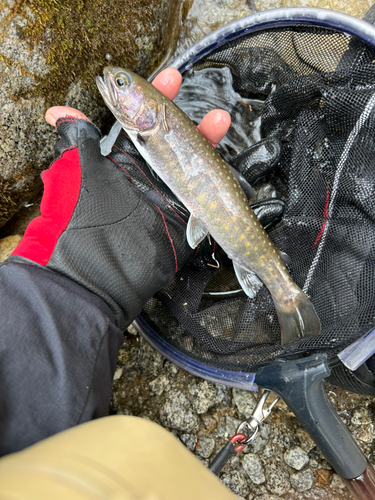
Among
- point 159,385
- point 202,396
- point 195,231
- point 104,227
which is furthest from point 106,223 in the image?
point 202,396

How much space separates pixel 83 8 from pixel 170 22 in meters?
0.78

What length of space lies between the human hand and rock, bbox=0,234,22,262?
35.0 inches

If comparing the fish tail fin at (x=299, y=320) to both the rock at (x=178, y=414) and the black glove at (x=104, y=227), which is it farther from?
the rock at (x=178, y=414)

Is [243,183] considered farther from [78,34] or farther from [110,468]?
[110,468]

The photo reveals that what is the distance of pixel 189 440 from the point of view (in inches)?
76.5

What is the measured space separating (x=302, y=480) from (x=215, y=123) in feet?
6.88

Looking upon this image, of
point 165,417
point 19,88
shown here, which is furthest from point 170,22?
point 165,417

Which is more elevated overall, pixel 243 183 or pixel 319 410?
pixel 243 183

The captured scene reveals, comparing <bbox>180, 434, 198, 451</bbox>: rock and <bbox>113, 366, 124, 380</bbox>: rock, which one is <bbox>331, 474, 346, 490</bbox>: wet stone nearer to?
<bbox>180, 434, 198, 451</bbox>: rock

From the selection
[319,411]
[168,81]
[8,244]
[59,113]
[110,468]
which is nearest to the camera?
[110,468]

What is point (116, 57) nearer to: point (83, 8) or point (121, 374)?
point (83, 8)

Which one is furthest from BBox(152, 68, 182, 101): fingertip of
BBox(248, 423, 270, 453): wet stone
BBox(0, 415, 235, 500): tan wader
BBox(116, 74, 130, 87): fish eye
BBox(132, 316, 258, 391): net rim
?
BBox(248, 423, 270, 453): wet stone

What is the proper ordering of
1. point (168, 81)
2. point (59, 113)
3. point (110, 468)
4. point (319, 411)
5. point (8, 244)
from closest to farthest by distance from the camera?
point (110, 468), point (319, 411), point (59, 113), point (168, 81), point (8, 244)

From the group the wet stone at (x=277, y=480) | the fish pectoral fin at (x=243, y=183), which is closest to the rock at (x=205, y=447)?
the wet stone at (x=277, y=480)
